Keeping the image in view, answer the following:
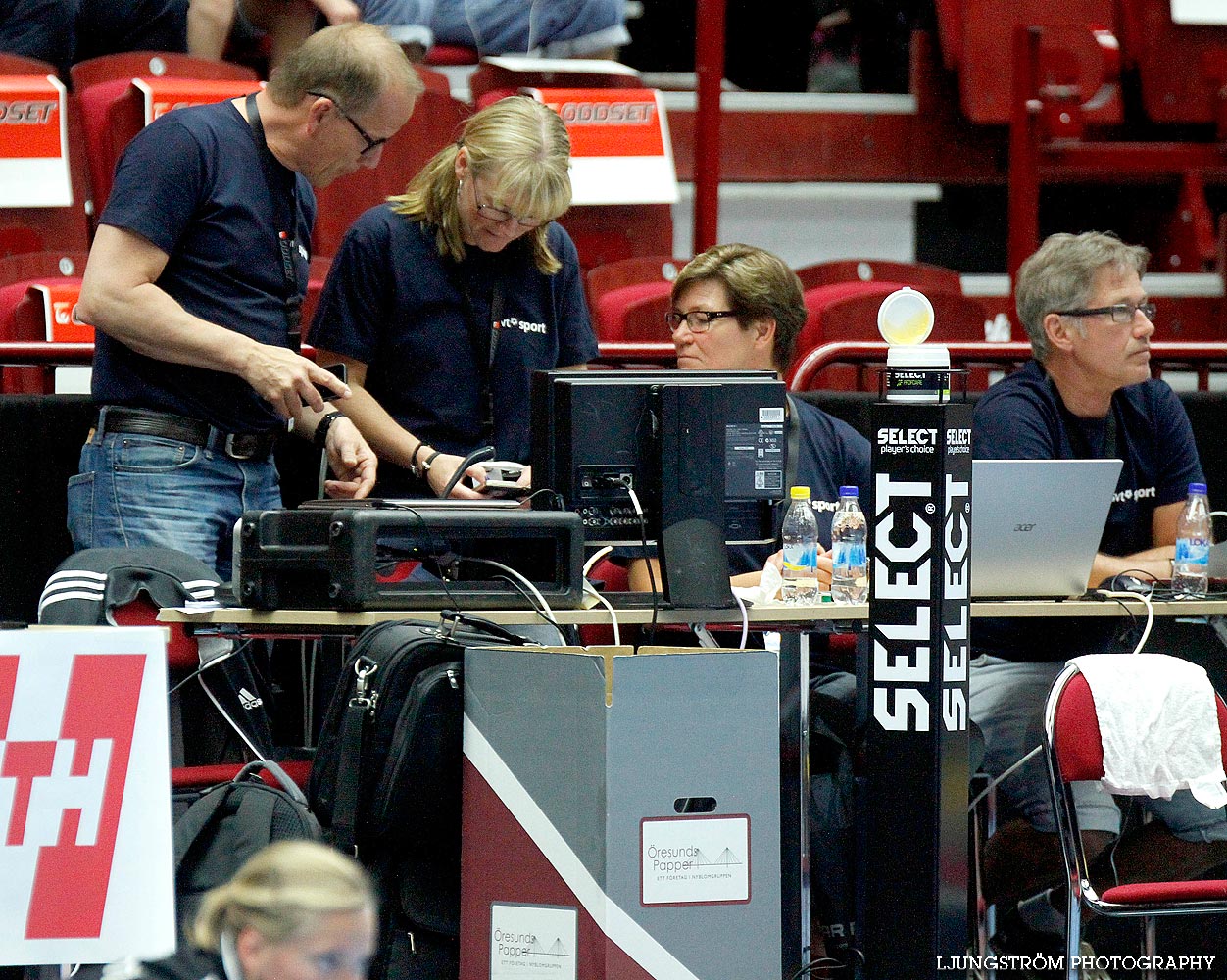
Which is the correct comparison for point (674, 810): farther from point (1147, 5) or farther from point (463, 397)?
point (1147, 5)

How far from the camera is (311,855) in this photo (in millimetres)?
1518

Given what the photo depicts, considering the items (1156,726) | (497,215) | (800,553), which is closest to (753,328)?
(497,215)

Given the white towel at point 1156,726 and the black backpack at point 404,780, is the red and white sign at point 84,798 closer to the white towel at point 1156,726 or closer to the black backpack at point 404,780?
the black backpack at point 404,780

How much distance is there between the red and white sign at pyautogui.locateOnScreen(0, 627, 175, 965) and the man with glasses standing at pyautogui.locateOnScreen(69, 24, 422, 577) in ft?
2.51

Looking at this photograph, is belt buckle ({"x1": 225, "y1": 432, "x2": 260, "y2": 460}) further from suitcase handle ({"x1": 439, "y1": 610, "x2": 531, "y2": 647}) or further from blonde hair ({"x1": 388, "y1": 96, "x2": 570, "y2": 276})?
suitcase handle ({"x1": 439, "y1": 610, "x2": 531, "y2": 647})

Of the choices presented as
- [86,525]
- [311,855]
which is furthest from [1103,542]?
[311,855]

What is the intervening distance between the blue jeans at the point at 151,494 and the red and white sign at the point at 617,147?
1.93 m

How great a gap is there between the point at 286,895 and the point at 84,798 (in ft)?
2.71

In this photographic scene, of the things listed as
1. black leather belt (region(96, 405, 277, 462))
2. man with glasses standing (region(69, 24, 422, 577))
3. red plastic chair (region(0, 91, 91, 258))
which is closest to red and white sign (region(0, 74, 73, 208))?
red plastic chair (region(0, 91, 91, 258))

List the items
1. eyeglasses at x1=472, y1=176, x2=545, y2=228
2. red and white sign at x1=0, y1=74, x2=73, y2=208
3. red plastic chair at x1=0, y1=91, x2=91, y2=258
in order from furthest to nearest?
red plastic chair at x1=0, y1=91, x2=91, y2=258 → red and white sign at x1=0, y1=74, x2=73, y2=208 → eyeglasses at x1=472, y1=176, x2=545, y2=228

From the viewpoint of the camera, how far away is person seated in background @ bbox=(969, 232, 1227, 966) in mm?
3055

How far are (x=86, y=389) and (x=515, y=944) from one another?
80.6 inches

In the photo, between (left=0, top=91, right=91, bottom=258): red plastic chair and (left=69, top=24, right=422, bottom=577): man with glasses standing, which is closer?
(left=69, top=24, right=422, bottom=577): man with glasses standing

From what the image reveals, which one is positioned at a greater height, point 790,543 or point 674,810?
point 790,543
